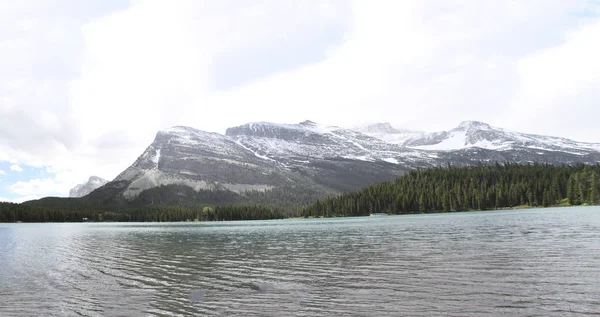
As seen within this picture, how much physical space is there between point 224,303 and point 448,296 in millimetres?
13925

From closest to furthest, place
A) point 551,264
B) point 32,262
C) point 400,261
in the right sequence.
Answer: point 551,264 < point 400,261 < point 32,262

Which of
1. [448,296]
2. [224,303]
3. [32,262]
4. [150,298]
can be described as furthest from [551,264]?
[32,262]

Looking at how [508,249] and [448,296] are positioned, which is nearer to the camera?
[448,296]

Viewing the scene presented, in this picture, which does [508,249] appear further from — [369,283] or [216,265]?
[216,265]

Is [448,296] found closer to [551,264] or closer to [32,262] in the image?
[551,264]

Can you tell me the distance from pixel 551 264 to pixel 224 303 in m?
27.2

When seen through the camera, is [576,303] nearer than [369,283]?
Yes

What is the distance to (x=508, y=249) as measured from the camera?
161 ft

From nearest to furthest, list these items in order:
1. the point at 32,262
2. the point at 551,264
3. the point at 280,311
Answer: the point at 280,311 < the point at 551,264 < the point at 32,262

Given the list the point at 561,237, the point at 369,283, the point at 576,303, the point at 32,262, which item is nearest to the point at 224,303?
the point at 369,283

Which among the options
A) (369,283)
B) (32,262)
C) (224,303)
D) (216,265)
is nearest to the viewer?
(224,303)

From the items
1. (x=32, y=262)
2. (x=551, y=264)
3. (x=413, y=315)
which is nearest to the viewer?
(x=413, y=315)

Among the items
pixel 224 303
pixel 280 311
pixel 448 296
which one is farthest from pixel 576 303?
pixel 224 303

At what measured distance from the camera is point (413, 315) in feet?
76.9
